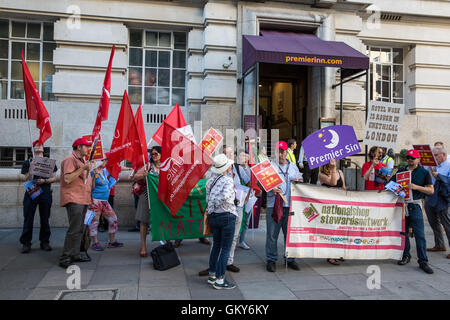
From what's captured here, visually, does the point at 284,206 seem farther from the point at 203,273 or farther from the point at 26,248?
the point at 26,248

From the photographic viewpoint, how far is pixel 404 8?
434 inches

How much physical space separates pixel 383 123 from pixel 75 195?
5.52m

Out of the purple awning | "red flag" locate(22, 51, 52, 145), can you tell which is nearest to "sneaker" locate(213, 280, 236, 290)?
"red flag" locate(22, 51, 52, 145)

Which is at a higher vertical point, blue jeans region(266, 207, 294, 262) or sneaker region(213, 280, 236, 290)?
blue jeans region(266, 207, 294, 262)

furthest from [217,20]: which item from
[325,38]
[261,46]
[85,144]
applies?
[85,144]

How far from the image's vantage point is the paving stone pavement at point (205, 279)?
4.53 meters

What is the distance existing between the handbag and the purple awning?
4.10 meters

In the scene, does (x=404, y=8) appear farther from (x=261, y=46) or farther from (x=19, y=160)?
(x=19, y=160)

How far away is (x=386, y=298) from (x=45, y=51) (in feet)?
32.8

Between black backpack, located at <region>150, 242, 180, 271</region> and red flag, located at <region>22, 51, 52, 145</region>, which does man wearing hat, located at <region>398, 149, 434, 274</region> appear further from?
red flag, located at <region>22, 51, 52, 145</region>

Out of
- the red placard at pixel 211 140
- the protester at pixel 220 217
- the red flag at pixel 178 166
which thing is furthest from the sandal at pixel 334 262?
the red placard at pixel 211 140

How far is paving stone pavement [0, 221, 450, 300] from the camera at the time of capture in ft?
14.9

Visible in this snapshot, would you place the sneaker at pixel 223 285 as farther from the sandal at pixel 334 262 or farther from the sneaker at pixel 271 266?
the sandal at pixel 334 262

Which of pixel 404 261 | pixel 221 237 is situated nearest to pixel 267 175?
pixel 221 237
